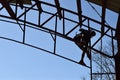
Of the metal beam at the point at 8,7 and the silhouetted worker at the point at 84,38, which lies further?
the silhouetted worker at the point at 84,38

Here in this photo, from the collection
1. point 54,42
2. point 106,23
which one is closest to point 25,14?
point 54,42

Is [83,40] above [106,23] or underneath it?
underneath

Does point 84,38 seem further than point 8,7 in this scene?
Yes

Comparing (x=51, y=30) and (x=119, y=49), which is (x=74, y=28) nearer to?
(x=51, y=30)

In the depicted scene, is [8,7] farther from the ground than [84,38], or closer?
farther from the ground

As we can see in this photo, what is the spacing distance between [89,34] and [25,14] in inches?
112

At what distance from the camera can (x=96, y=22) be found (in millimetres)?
12625

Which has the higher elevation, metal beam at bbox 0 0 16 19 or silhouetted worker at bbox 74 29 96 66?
metal beam at bbox 0 0 16 19

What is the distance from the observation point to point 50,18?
1271cm

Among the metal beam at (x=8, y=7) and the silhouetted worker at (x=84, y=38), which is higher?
the metal beam at (x=8, y=7)

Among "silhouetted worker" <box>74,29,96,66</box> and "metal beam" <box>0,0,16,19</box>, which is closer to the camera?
"metal beam" <box>0,0,16,19</box>

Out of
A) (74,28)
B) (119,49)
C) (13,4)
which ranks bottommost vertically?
(119,49)

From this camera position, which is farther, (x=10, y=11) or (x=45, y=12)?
(x=45, y=12)

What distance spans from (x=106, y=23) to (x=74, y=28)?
1.43 meters
